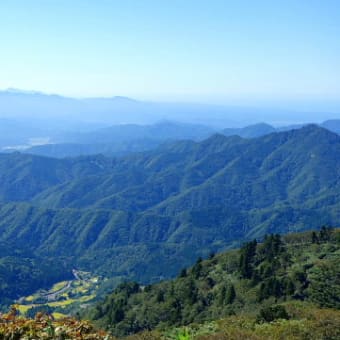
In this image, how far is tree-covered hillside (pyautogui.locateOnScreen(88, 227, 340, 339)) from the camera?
41.1 meters

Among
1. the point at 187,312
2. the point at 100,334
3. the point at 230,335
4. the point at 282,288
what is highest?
the point at 100,334

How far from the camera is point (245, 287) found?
161 feet

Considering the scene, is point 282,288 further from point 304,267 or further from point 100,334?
point 100,334

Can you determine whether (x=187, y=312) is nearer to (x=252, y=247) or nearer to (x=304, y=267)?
(x=304, y=267)

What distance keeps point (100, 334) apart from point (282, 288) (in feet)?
121

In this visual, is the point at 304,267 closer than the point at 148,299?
Yes

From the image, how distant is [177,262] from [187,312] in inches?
5965

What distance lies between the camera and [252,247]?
61031 mm

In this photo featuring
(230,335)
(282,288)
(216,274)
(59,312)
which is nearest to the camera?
(230,335)

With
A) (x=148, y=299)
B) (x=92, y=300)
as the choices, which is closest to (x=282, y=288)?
(x=148, y=299)

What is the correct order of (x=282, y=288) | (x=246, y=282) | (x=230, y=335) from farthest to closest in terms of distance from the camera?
(x=246, y=282) → (x=282, y=288) → (x=230, y=335)

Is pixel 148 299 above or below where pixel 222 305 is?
below

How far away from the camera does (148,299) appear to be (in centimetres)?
6109

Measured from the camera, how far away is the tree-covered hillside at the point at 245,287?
4106 centimetres
